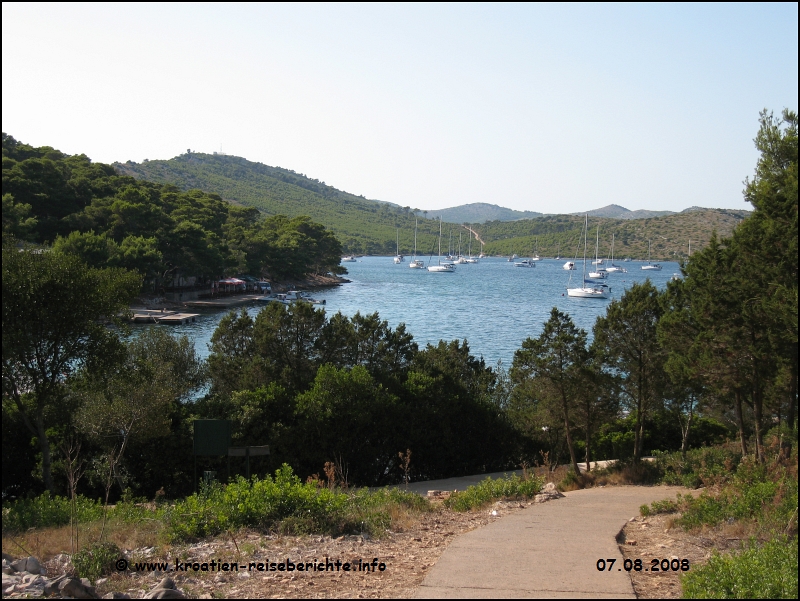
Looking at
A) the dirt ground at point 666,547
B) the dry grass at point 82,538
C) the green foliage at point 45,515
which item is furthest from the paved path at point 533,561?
the green foliage at point 45,515

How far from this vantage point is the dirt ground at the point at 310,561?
5137 millimetres

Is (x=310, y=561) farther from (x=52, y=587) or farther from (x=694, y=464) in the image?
(x=694, y=464)

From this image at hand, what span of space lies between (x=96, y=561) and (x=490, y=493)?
5.80 meters

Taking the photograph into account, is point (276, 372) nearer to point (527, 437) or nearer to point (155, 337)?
point (155, 337)

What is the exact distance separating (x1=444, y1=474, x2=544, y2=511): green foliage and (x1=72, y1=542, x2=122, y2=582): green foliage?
15.4 feet

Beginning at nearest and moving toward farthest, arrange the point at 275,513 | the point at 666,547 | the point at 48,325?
the point at 666,547, the point at 275,513, the point at 48,325

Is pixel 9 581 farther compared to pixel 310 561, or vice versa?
pixel 310 561

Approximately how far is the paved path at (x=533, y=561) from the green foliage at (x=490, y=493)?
108cm

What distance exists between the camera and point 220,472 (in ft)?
48.2

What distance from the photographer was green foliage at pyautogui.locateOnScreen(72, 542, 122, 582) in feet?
18.5

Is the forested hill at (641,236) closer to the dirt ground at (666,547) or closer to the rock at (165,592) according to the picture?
the dirt ground at (666,547)

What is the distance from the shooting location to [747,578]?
15.7ft

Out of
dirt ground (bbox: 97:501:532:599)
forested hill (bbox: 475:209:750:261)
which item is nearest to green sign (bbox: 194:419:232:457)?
dirt ground (bbox: 97:501:532:599)

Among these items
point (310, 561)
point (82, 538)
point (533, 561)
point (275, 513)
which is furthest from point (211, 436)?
point (533, 561)
